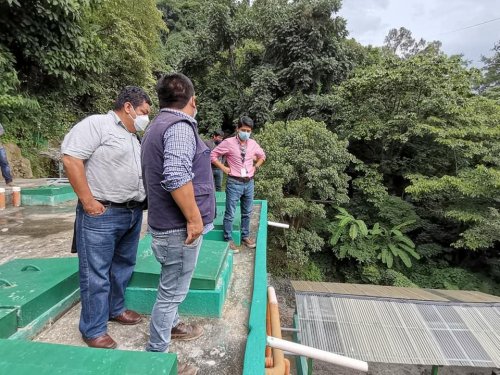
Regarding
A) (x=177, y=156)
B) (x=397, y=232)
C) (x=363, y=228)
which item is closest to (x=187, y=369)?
(x=177, y=156)

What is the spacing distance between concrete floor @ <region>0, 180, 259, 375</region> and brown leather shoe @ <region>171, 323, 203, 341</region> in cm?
3

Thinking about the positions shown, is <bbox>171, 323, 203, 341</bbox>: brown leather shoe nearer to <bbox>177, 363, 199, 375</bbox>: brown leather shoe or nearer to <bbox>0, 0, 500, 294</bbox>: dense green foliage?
<bbox>177, 363, 199, 375</bbox>: brown leather shoe

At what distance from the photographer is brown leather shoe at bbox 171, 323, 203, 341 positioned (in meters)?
2.00

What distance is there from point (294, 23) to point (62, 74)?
10031mm

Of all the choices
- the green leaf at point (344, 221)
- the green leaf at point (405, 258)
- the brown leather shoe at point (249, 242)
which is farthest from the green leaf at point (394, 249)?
the brown leather shoe at point (249, 242)

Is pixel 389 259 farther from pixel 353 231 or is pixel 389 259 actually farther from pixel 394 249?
pixel 353 231

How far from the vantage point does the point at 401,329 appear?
15.4ft

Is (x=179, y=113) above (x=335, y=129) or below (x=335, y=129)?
below

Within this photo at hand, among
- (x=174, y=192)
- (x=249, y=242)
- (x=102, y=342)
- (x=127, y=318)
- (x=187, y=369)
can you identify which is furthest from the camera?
(x=249, y=242)

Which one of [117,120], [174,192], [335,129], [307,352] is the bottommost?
[307,352]

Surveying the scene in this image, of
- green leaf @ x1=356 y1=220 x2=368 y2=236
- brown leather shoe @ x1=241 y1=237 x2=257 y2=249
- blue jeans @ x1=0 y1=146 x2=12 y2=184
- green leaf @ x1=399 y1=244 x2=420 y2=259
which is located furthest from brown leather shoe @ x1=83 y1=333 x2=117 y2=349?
green leaf @ x1=399 y1=244 x2=420 y2=259

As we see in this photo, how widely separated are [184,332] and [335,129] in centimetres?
1155

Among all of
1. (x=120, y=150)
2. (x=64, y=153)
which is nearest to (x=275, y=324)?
(x=120, y=150)

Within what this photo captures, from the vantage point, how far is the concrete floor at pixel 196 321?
191cm
